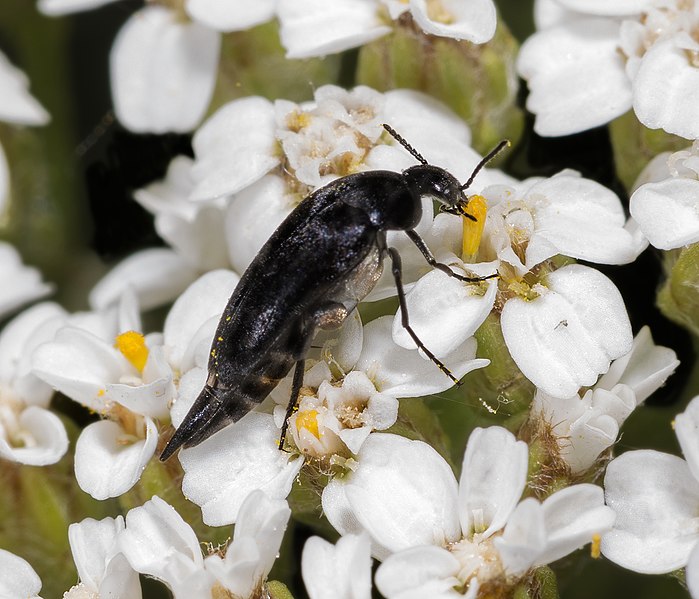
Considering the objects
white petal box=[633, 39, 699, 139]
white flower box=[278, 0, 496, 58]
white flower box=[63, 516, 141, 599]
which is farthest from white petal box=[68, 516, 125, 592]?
white petal box=[633, 39, 699, 139]

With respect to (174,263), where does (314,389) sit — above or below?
above

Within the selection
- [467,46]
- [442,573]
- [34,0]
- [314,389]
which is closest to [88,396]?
[314,389]

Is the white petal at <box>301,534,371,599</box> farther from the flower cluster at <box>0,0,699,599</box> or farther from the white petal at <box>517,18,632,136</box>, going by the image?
the white petal at <box>517,18,632,136</box>

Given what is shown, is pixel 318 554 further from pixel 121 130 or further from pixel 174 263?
pixel 121 130

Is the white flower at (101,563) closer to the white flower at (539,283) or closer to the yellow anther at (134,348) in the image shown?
the yellow anther at (134,348)

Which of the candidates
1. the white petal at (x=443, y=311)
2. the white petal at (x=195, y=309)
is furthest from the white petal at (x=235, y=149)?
the white petal at (x=443, y=311)
